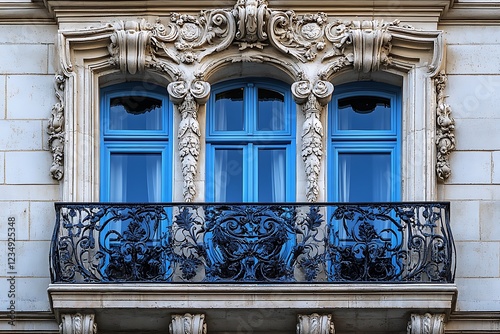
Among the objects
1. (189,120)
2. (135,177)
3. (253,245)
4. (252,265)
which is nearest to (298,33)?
(189,120)

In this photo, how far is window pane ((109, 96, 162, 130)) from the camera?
22.2 meters

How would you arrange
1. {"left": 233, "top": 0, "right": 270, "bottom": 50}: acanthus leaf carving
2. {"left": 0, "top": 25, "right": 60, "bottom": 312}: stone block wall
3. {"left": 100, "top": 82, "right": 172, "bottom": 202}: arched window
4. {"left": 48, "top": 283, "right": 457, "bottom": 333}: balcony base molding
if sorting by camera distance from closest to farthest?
{"left": 48, "top": 283, "right": 457, "bottom": 333}: balcony base molding < {"left": 0, "top": 25, "right": 60, "bottom": 312}: stone block wall < {"left": 233, "top": 0, "right": 270, "bottom": 50}: acanthus leaf carving < {"left": 100, "top": 82, "right": 172, "bottom": 202}: arched window

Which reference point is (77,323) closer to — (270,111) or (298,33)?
(270,111)

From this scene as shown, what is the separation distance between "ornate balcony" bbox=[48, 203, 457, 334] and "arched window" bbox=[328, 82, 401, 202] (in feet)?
2.06

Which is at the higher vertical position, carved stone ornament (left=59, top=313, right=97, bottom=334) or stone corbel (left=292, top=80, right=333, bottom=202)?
stone corbel (left=292, top=80, right=333, bottom=202)

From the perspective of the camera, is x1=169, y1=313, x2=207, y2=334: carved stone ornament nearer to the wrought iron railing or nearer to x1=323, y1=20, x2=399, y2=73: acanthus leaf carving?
the wrought iron railing

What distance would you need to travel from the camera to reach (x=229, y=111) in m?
22.3

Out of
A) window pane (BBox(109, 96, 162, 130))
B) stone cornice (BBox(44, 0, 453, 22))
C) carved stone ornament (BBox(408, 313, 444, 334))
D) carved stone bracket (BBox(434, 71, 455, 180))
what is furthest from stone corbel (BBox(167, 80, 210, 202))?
carved stone ornament (BBox(408, 313, 444, 334))

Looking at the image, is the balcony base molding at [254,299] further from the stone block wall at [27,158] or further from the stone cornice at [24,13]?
the stone cornice at [24,13]

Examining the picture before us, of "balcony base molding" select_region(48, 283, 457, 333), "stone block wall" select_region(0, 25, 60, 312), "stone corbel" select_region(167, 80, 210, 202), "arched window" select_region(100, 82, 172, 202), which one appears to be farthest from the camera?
"arched window" select_region(100, 82, 172, 202)

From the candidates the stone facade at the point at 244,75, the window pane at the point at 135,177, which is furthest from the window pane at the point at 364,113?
the window pane at the point at 135,177

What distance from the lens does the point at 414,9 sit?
22078 mm

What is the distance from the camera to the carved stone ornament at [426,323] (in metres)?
20.6

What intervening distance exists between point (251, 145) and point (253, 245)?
5.19ft
